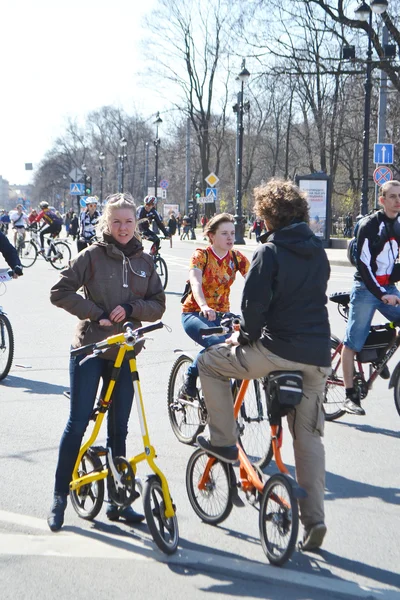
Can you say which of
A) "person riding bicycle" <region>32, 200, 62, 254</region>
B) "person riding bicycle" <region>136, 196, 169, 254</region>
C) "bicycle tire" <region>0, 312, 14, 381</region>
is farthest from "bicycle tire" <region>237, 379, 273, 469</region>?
→ "person riding bicycle" <region>32, 200, 62, 254</region>

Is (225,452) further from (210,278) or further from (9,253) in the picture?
(9,253)

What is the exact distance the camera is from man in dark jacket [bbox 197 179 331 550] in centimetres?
444

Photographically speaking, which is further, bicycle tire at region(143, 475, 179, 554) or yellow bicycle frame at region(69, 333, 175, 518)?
yellow bicycle frame at region(69, 333, 175, 518)

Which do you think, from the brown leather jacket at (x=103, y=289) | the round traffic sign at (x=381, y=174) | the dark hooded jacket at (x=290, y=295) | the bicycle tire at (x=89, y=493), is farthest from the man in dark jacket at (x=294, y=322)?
the round traffic sign at (x=381, y=174)

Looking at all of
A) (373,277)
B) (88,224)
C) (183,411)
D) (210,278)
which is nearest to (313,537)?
(183,411)

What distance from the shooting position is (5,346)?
29.9 feet

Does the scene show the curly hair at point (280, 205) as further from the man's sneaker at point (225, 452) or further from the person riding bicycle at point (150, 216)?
the person riding bicycle at point (150, 216)

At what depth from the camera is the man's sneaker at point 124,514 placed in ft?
16.3

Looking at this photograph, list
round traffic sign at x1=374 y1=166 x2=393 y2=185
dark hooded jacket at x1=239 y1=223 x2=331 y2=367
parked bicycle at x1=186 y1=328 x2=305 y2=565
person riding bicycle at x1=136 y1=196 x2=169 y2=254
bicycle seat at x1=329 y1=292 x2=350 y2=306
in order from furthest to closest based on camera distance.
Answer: round traffic sign at x1=374 y1=166 x2=393 y2=185, person riding bicycle at x1=136 y1=196 x2=169 y2=254, bicycle seat at x1=329 y1=292 x2=350 y2=306, dark hooded jacket at x1=239 y1=223 x2=331 y2=367, parked bicycle at x1=186 y1=328 x2=305 y2=565

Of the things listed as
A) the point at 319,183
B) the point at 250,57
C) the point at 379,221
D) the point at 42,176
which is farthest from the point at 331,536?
the point at 42,176

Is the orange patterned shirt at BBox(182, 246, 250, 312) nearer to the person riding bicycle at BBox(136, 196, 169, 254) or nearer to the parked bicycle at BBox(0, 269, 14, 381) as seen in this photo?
the parked bicycle at BBox(0, 269, 14, 381)

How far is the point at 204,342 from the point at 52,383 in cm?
305

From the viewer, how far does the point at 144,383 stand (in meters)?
8.96

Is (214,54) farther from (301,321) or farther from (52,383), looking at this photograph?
(301,321)
